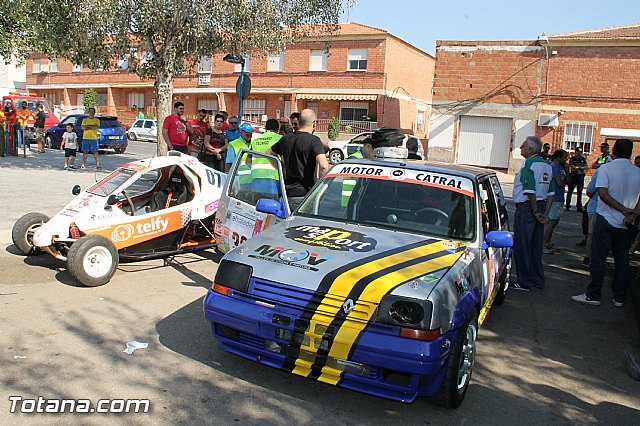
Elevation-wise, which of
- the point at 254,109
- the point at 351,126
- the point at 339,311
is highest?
the point at 254,109

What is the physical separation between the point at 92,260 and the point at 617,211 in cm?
599

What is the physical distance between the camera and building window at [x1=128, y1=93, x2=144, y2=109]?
49.3m

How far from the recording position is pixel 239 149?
345 inches

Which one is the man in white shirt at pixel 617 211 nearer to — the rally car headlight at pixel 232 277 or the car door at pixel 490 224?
the car door at pixel 490 224

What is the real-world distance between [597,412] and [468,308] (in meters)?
1.26

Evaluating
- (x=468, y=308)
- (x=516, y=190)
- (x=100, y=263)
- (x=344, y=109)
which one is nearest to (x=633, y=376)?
(x=468, y=308)

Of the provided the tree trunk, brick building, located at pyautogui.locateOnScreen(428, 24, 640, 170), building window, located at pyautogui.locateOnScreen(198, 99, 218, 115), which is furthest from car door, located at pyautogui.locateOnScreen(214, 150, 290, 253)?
building window, located at pyautogui.locateOnScreen(198, 99, 218, 115)

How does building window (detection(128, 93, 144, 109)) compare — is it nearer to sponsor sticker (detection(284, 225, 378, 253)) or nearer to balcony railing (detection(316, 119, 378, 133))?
balcony railing (detection(316, 119, 378, 133))

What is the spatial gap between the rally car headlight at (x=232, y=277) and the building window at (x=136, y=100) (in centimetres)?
4799

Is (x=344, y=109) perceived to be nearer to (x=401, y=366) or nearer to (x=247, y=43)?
(x=247, y=43)

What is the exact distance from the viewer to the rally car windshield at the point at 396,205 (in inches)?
201

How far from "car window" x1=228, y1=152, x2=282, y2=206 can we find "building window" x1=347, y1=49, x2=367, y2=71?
32150 mm

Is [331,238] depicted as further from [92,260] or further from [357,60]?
[357,60]

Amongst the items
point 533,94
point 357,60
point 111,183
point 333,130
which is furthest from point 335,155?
point 111,183
